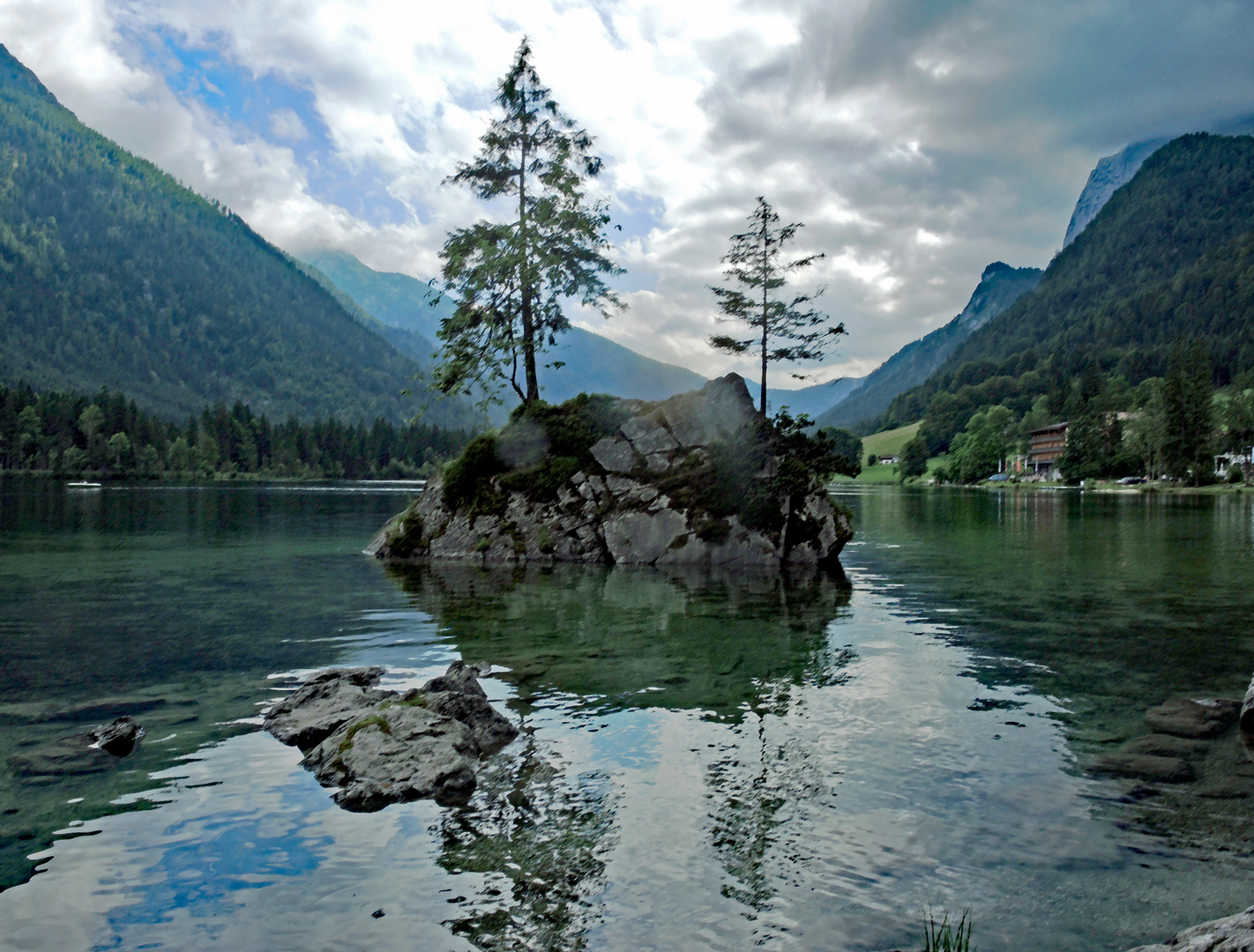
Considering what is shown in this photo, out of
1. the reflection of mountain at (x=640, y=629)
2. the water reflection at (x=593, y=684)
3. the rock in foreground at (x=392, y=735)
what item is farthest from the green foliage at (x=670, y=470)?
the rock in foreground at (x=392, y=735)

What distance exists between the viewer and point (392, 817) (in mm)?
8172

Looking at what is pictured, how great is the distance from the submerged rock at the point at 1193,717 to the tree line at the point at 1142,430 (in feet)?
445

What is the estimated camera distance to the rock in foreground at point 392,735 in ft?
28.9

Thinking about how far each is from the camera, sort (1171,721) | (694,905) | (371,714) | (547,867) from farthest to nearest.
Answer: (1171,721)
(371,714)
(547,867)
(694,905)

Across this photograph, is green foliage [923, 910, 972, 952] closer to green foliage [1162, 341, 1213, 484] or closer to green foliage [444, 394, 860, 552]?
green foliage [444, 394, 860, 552]

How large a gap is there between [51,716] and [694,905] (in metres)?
10.4

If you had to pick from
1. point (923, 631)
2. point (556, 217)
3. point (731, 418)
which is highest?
point (556, 217)

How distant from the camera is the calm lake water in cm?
619

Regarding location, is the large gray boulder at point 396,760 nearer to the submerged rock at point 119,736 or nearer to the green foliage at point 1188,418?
the submerged rock at point 119,736

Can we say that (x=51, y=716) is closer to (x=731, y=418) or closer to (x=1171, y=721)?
(x=1171, y=721)

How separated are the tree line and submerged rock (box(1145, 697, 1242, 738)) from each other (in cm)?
13568

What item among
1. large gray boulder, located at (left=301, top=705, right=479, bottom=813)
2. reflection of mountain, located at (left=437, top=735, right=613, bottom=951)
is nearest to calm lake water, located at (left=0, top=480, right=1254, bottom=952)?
reflection of mountain, located at (left=437, top=735, right=613, bottom=951)

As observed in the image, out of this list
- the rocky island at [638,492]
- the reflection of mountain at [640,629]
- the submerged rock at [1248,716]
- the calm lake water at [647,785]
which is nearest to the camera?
the calm lake water at [647,785]

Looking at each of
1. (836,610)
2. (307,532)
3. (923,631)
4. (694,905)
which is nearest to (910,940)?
(694,905)
